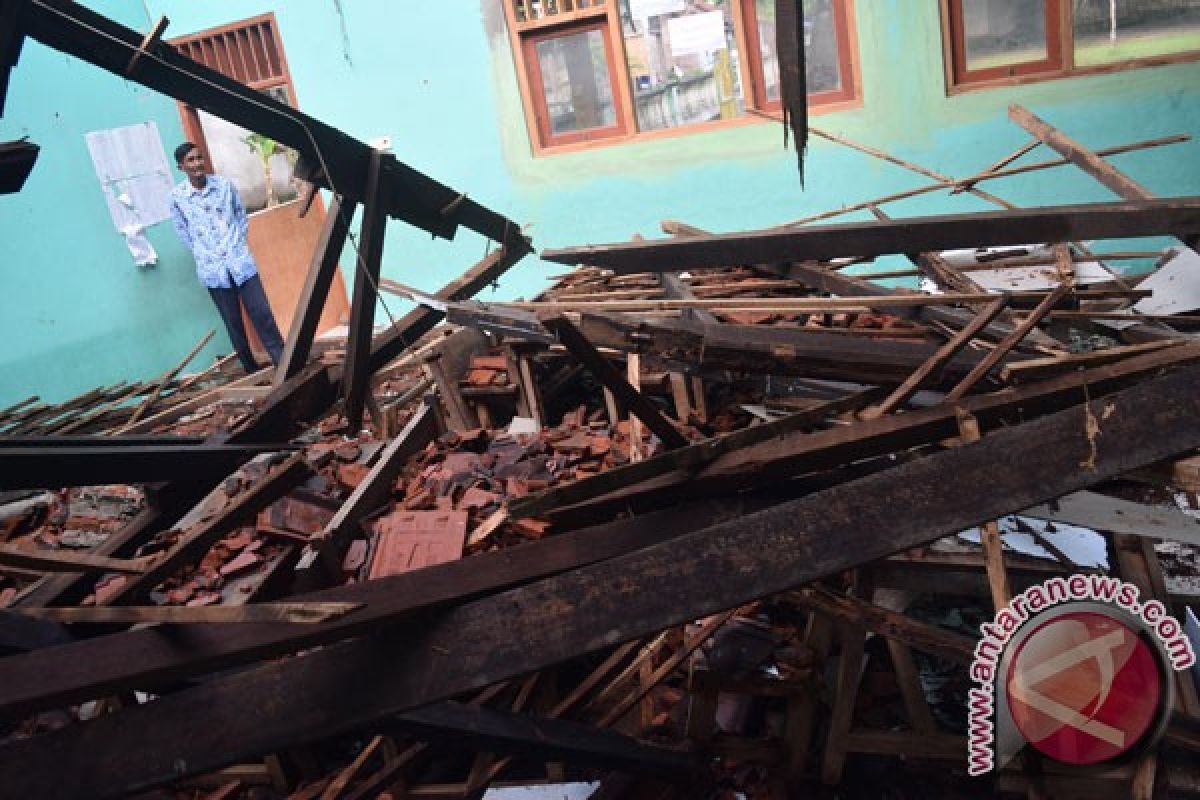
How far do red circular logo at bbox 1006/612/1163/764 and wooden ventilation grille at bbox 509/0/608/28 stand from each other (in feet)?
23.8

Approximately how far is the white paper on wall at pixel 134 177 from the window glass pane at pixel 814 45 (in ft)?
23.0

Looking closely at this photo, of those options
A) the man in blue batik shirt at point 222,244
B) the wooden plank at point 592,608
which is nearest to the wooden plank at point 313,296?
the wooden plank at point 592,608

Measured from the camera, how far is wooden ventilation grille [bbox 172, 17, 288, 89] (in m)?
9.52

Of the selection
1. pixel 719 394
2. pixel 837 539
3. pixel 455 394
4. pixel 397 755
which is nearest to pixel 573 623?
pixel 837 539

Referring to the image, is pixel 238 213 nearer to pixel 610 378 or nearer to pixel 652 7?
pixel 652 7

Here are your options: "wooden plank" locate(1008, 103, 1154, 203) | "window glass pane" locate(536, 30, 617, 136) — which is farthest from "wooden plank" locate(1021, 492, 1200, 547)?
"window glass pane" locate(536, 30, 617, 136)

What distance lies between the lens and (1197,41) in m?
6.79

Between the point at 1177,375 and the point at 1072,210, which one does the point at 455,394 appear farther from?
the point at 1177,375

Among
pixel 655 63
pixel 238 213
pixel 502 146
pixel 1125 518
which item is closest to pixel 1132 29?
pixel 655 63

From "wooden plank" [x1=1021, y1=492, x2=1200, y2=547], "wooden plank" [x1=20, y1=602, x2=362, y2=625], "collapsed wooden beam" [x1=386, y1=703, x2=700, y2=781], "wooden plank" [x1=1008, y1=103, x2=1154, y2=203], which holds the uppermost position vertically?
"wooden plank" [x1=1008, y1=103, x2=1154, y2=203]

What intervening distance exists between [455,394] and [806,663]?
263 centimetres

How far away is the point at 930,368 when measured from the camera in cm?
262

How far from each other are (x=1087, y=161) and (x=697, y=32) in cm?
496

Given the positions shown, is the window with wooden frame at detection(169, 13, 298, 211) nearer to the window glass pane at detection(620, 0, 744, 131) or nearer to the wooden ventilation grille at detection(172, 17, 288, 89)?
the wooden ventilation grille at detection(172, 17, 288, 89)
